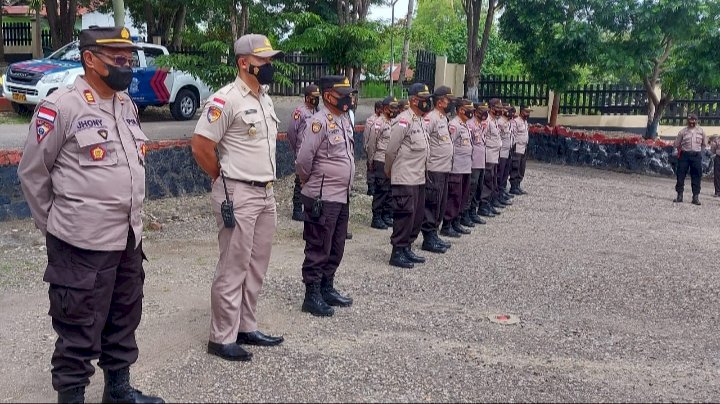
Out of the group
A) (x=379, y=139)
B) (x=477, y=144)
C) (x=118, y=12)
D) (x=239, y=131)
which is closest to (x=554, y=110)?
(x=477, y=144)

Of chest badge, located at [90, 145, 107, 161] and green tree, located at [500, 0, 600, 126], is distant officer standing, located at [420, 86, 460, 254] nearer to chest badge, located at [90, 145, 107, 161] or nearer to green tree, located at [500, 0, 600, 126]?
chest badge, located at [90, 145, 107, 161]

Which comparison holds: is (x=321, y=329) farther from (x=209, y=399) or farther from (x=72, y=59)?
(x=72, y=59)

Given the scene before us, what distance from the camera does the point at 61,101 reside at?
3773 mm

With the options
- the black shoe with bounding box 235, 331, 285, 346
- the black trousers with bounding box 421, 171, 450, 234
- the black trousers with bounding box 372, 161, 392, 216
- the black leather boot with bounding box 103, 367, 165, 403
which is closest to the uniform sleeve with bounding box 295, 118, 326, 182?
the black shoe with bounding box 235, 331, 285, 346

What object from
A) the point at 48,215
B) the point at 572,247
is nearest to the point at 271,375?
the point at 48,215

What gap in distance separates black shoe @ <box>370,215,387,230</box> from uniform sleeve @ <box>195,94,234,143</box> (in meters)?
5.77

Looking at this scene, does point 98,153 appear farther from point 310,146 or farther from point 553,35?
point 553,35

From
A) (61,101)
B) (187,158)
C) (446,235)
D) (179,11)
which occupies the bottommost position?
(446,235)

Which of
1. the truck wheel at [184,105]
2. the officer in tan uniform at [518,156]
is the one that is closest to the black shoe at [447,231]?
the officer in tan uniform at [518,156]

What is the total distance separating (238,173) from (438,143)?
4.28m

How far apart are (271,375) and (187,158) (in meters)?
6.62

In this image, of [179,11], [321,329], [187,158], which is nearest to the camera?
[321,329]

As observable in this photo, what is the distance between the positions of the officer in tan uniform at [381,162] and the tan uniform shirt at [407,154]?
208cm

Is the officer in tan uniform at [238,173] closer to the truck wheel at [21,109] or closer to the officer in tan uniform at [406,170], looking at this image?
the officer in tan uniform at [406,170]
